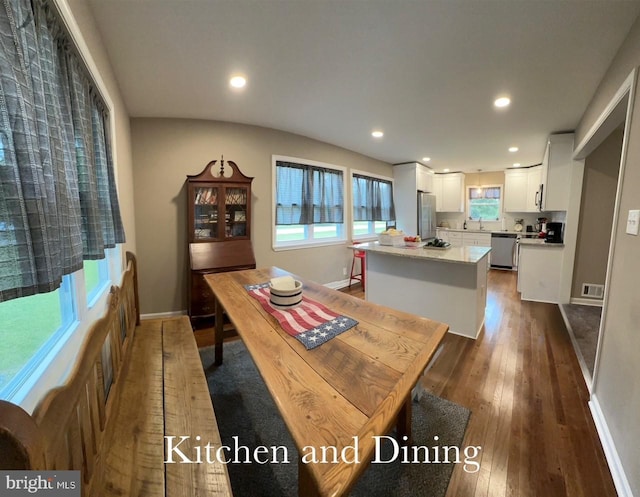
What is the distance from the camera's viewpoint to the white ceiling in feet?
5.22

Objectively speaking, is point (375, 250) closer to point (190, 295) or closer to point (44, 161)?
point (190, 295)

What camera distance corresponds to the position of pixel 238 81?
7.83 ft

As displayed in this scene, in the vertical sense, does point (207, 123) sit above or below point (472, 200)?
above

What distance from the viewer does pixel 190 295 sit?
3.02 meters

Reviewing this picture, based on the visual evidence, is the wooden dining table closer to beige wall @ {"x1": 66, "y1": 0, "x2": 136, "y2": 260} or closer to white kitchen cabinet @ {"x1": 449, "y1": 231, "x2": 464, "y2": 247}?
beige wall @ {"x1": 66, "y1": 0, "x2": 136, "y2": 260}

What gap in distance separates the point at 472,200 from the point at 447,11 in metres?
6.34


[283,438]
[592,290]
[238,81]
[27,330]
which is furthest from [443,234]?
[27,330]

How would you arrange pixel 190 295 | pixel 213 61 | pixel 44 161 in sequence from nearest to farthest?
pixel 44 161 < pixel 213 61 < pixel 190 295

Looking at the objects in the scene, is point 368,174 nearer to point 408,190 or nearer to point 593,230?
point 408,190

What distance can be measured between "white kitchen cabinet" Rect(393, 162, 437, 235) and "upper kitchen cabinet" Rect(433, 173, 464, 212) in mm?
928

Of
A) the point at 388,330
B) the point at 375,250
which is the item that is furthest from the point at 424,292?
the point at 388,330

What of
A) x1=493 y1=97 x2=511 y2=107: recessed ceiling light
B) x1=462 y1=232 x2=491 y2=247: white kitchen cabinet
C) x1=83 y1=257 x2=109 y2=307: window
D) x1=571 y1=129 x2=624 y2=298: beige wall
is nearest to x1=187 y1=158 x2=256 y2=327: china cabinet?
x1=83 y1=257 x2=109 y2=307: window

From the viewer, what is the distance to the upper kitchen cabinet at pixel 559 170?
3.59 meters

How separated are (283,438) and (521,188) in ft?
21.9
